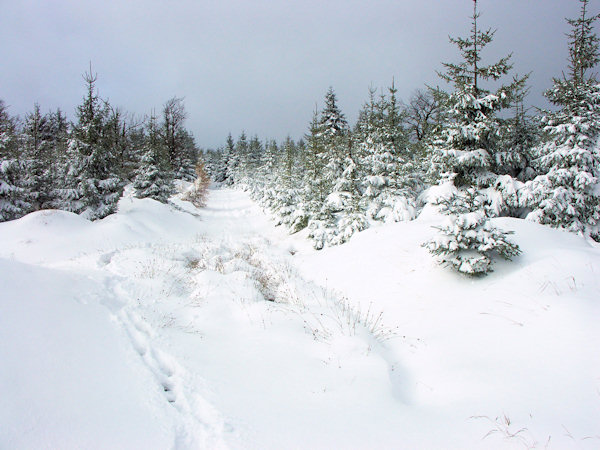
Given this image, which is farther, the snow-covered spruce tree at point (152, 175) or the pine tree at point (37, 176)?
the snow-covered spruce tree at point (152, 175)

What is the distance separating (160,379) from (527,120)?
2022 cm

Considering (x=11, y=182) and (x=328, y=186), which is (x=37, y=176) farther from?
(x=328, y=186)

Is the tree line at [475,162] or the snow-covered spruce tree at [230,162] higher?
the snow-covered spruce tree at [230,162]

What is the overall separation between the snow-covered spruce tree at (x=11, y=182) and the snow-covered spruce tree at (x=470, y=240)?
20.6m

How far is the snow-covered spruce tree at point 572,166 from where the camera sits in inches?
481

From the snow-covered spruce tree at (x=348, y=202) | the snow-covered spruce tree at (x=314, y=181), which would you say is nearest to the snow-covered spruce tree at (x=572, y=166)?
the snow-covered spruce tree at (x=348, y=202)

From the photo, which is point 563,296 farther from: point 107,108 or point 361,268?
point 107,108

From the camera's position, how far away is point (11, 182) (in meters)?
16.4

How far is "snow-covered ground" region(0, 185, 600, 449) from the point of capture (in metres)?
2.58

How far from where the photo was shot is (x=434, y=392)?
3.48m

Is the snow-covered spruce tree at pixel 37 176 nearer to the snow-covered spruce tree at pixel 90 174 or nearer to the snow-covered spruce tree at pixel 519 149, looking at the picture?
the snow-covered spruce tree at pixel 90 174

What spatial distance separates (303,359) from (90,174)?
18.0 metres

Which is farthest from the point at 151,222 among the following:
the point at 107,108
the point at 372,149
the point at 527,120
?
the point at 527,120

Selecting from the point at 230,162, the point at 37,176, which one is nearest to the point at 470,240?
the point at 37,176
